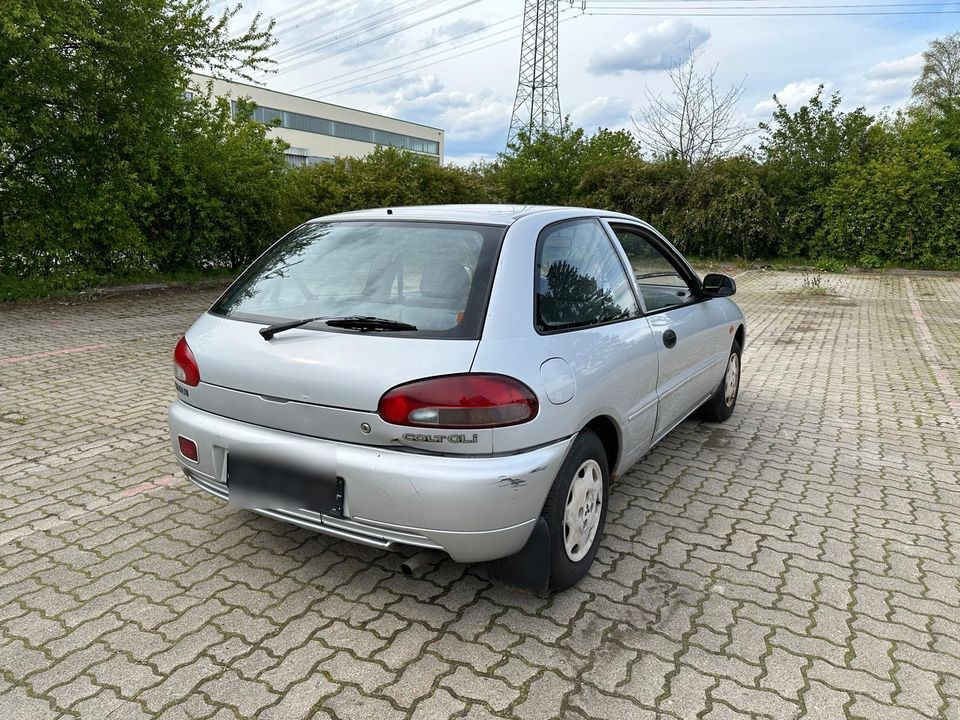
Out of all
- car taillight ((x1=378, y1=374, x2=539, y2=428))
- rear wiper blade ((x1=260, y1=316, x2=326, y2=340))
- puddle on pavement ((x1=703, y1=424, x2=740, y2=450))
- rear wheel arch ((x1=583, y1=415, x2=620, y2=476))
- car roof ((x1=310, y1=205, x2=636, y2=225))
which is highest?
car roof ((x1=310, y1=205, x2=636, y2=225))

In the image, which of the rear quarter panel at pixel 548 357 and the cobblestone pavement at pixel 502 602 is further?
the rear quarter panel at pixel 548 357

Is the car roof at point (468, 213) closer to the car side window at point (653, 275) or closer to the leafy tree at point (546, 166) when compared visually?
the car side window at point (653, 275)

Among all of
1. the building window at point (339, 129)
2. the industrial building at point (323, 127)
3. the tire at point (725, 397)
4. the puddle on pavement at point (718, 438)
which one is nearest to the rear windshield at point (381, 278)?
the puddle on pavement at point (718, 438)

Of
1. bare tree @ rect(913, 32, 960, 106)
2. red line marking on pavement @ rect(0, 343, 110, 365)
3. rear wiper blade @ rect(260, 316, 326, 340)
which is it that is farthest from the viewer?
bare tree @ rect(913, 32, 960, 106)

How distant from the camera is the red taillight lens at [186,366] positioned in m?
2.98

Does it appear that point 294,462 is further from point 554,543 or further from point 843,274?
point 843,274

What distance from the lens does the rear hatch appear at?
98.3 inches

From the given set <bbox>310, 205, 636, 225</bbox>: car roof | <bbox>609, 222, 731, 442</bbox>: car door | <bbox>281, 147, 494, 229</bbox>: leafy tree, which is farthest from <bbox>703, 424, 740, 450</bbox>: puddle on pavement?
<bbox>281, 147, 494, 229</bbox>: leafy tree

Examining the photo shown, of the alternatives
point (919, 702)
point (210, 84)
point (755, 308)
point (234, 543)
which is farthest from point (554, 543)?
point (210, 84)

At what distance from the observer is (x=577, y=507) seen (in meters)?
2.87

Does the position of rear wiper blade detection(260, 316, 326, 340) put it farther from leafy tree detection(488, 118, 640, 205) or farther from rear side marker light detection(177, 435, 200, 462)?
leafy tree detection(488, 118, 640, 205)

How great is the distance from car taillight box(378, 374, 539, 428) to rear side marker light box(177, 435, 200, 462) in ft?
3.34

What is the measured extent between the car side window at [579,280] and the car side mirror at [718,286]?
1.21 meters

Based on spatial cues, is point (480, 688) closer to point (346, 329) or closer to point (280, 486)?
point (280, 486)
